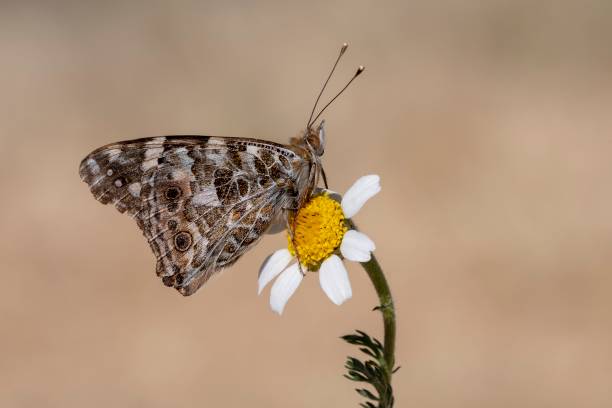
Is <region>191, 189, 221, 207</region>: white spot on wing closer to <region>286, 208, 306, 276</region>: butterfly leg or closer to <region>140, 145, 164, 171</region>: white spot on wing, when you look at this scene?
<region>140, 145, 164, 171</region>: white spot on wing

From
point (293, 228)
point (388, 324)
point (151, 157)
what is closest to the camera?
point (388, 324)

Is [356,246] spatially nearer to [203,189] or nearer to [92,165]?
[203,189]

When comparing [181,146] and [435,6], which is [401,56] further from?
[181,146]

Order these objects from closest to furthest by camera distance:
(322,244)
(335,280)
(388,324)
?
(388,324)
(335,280)
(322,244)

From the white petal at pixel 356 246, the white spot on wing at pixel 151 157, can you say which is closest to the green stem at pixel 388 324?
the white petal at pixel 356 246

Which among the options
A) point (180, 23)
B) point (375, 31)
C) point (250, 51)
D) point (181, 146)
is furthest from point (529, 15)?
point (181, 146)

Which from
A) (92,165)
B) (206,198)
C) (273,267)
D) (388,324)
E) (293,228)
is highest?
(92,165)

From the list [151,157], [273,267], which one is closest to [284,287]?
[273,267]
